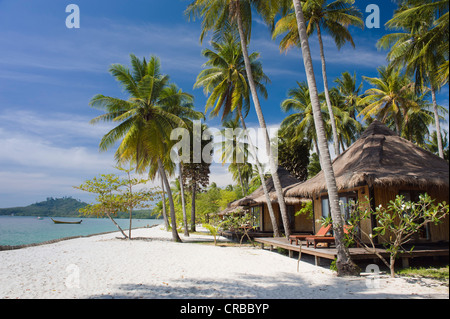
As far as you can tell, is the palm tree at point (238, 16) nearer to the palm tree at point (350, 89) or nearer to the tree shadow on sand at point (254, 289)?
the tree shadow on sand at point (254, 289)

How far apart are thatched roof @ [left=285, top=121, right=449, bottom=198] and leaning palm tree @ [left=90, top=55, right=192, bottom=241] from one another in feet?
21.5

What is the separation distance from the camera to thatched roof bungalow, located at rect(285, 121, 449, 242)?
7.23 meters

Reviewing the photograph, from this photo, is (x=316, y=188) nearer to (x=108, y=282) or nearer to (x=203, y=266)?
(x=203, y=266)

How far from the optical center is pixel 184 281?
5863 mm

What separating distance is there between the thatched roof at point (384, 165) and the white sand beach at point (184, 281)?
7.80 feet

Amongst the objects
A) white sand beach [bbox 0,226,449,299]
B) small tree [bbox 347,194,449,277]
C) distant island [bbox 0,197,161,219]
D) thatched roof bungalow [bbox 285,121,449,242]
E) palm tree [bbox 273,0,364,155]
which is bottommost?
distant island [bbox 0,197,161,219]

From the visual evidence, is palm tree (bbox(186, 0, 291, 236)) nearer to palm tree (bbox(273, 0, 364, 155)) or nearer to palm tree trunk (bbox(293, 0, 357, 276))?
palm tree (bbox(273, 0, 364, 155))

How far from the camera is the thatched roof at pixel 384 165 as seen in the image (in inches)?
283

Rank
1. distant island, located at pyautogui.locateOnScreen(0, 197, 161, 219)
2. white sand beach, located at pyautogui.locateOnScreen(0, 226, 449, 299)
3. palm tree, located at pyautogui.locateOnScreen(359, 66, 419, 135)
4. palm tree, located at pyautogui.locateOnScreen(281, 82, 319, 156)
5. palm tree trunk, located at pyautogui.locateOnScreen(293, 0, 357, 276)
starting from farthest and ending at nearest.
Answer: distant island, located at pyautogui.locateOnScreen(0, 197, 161, 219), palm tree, located at pyautogui.locateOnScreen(281, 82, 319, 156), palm tree, located at pyautogui.locateOnScreen(359, 66, 419, 135), palm tree trunk, located at pyautogui.locateOnScreen(293, 0, 357, 276), white sand beach, located at pyautogui.locateOnScreen(0, 226, 449, 299)

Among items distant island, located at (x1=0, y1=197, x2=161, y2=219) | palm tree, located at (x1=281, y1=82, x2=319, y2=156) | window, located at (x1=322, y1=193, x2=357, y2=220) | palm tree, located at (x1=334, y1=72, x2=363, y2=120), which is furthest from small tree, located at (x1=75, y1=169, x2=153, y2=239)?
distant island, located at (x1=0, y1=197, x2=161, y2=219)

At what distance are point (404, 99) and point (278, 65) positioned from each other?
437 inches

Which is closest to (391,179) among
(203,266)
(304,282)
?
(304,282)

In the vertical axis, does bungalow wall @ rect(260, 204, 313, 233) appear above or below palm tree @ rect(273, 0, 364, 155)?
below

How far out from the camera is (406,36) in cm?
1548
